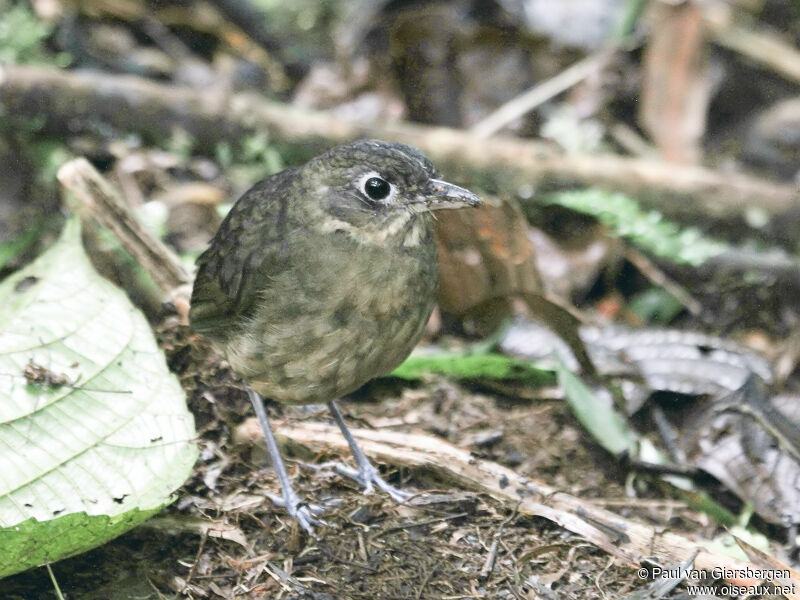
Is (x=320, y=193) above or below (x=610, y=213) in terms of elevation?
above

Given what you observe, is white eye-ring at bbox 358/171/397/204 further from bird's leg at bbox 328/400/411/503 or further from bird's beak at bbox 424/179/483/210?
bird's leg at bbox 328/400/411/503

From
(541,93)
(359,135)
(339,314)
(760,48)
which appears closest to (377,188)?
(339,314)

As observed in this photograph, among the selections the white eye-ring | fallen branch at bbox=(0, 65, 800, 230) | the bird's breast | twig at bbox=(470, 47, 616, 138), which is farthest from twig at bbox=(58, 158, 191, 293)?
twig at bbox=(470, 47, 616, 138)

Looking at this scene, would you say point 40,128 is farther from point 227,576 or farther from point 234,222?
point 227,576

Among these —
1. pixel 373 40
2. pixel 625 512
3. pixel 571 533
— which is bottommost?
pixel 625 512

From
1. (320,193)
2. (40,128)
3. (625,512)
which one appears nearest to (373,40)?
(40,128)

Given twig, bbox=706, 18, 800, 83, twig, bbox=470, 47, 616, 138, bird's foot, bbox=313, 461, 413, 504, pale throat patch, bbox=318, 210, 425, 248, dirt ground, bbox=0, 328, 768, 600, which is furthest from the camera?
twig, bbox=706, 18, 800, 83
